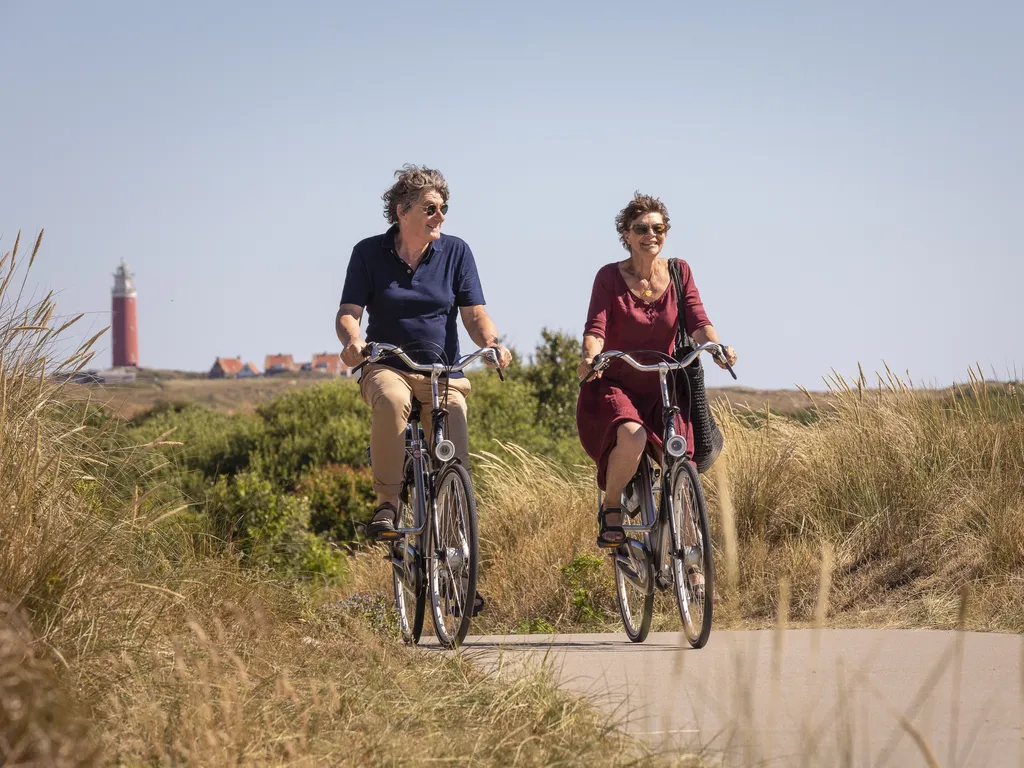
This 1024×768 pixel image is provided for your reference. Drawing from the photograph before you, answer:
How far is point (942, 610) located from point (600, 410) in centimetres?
232

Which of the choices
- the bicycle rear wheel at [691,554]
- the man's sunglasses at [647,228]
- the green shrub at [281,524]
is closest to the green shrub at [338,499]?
the green shrub at [281,524]

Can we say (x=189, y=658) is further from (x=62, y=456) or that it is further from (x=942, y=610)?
(x=942, y=610)

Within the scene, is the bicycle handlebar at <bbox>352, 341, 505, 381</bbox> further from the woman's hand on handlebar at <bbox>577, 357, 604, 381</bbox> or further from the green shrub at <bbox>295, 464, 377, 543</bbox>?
the green shrub at <bbox>295, 464, 377, 543</bbox>

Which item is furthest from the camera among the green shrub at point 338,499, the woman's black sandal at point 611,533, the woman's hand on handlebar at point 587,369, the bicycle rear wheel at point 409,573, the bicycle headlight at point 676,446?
the green shrub at point 338,499

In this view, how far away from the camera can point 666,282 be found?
260 inches

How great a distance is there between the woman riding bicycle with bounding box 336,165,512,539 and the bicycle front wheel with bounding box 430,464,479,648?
9.6 inches

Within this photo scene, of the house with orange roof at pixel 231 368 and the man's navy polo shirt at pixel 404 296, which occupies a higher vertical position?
the house with orange roof at pixel 231 368

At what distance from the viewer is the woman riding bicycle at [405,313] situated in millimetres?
6379

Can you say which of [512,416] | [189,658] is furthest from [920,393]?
[512,416]

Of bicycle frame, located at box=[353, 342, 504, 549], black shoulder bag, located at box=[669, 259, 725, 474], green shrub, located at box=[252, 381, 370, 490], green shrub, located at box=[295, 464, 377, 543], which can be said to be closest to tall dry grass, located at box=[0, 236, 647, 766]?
bicycle frame, located at box=[353, 342, 504, 549]

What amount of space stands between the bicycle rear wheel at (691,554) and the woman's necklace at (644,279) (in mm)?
1042

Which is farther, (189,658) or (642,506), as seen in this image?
(642,506)

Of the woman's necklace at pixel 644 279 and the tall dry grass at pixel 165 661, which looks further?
the woman's necklace at pixel 644 279

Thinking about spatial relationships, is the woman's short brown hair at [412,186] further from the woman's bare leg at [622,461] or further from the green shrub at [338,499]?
the green shrub at [338,499]
